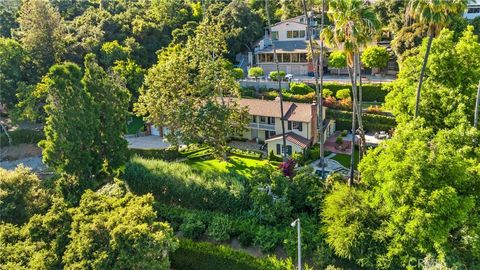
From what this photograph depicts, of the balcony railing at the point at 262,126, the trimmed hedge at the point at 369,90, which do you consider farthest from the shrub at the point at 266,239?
the trimmed hedge at the point at 369,90

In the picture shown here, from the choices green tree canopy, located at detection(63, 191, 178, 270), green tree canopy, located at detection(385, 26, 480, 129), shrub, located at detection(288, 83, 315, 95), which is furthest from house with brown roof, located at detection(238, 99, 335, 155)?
green tree canopy, located at detection(63, 191, 178, 270)

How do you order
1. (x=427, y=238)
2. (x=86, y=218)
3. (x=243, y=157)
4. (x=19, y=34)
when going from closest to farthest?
(x=427, y=238), (x=86, y=218), (x=243, y=157), (x=19, y=34)

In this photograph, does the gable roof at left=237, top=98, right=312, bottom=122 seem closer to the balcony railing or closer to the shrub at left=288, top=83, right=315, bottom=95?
the balcony railing

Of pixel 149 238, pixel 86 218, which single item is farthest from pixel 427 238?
pixel 86 218

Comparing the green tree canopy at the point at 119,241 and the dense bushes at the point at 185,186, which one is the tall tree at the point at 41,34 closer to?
the dense bushes at the point at 185,186

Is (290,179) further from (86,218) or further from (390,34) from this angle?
(390,34)

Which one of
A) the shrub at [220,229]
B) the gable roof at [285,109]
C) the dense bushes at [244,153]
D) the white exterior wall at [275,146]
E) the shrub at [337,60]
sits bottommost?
the shrub at [220,229]
